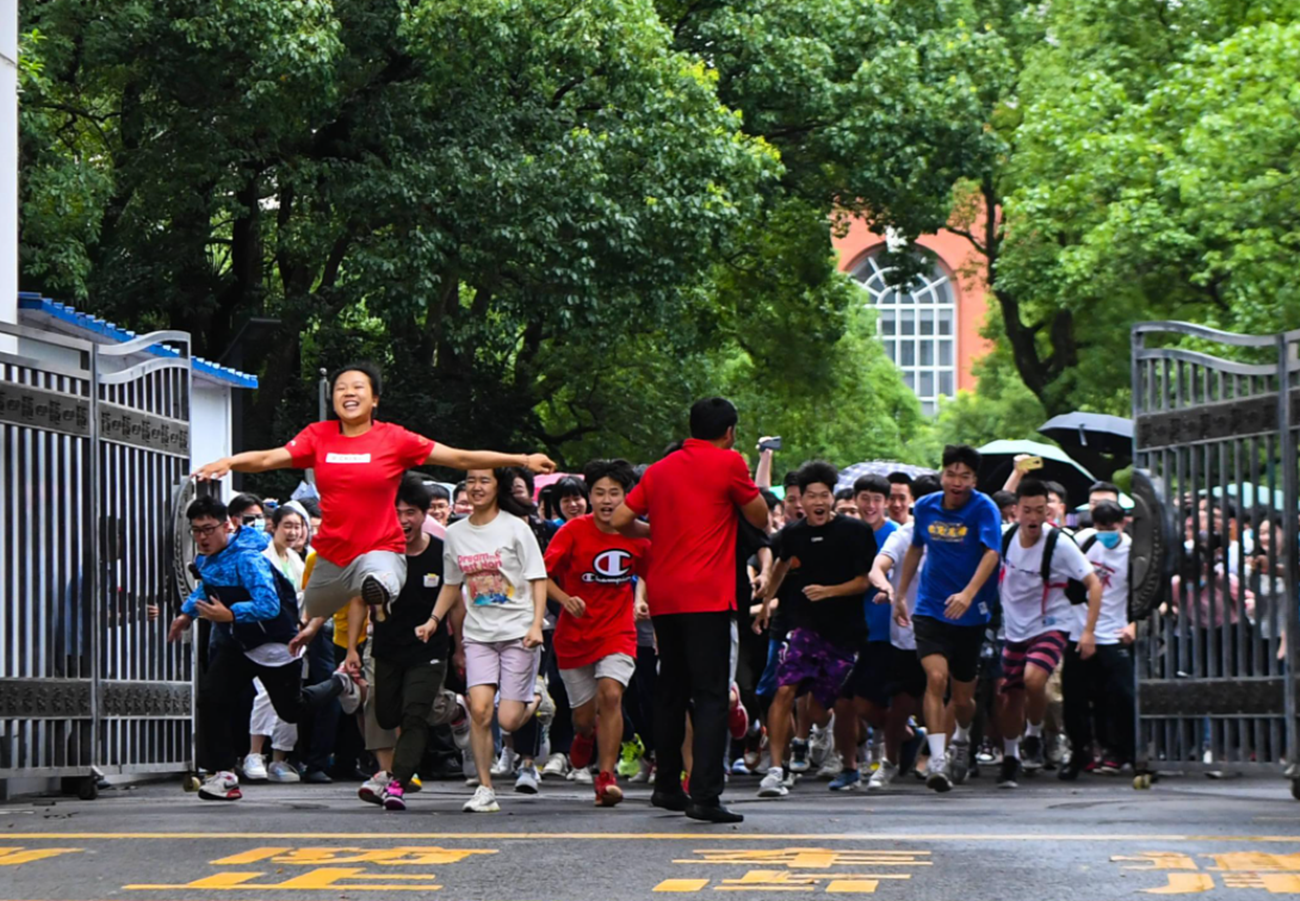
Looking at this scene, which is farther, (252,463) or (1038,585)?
(1038,585)

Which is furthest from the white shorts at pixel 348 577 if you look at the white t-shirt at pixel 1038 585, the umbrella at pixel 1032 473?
the umbrella at pixel 1032 473

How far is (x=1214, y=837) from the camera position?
962cm

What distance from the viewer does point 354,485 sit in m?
11.3

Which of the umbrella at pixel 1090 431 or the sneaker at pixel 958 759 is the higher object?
the umbrella at pixel 1090 431

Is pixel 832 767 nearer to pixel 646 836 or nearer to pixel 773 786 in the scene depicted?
pixel 773 786

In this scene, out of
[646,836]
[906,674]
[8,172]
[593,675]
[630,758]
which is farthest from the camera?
[630,758]

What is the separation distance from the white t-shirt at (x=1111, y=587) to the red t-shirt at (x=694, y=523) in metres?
5.51

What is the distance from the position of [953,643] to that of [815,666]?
805 millimetres

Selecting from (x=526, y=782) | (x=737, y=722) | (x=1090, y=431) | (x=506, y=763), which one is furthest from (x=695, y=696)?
(x=1090, y=431)

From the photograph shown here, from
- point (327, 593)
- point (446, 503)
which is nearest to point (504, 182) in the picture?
point (446, 503)

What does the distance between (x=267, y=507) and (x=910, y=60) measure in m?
16.1

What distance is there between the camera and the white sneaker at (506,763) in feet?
51.6

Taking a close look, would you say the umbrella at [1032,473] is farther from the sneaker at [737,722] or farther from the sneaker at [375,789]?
the sneaker at [375,789]

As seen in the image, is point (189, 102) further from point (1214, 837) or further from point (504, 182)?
point (1214, 837)
